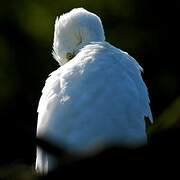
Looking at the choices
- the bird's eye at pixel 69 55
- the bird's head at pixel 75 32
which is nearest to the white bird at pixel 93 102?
the bird's head at pixel 75 32

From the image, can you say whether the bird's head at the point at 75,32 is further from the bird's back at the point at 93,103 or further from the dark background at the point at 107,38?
the dark background at the point at 107,38

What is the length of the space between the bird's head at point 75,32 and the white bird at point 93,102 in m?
1.25

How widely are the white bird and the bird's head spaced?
1.25 metres

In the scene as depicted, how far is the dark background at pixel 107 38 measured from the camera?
47.5 feet

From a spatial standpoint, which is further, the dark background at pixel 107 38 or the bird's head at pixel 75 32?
the dark background at pixel 107 38

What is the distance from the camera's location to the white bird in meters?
4.54

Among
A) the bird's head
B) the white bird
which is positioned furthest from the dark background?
the white bird

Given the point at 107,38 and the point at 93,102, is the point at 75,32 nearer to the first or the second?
the point at 93,102

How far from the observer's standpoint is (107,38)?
45.0ft

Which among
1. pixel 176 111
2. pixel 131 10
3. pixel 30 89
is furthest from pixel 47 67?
pixel 176 111

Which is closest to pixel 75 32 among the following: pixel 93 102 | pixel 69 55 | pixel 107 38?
pixel 69 55

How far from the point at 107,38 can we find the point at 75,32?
6830mm

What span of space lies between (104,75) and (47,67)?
10.3 meters

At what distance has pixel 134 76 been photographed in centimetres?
532
